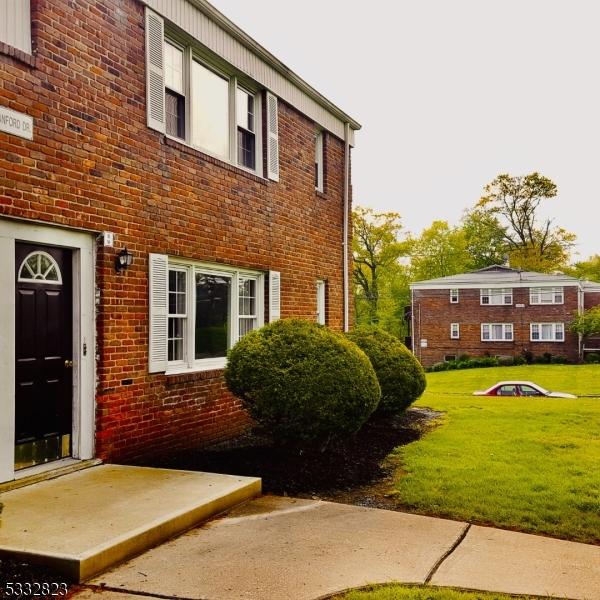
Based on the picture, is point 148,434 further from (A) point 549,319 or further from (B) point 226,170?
(A) point 549,319

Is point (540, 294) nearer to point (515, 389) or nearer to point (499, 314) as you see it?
point (499, 314)

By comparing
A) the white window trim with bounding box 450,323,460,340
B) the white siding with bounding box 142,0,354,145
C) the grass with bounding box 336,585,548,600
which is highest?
the white siding with bounding box 142,0,354,145

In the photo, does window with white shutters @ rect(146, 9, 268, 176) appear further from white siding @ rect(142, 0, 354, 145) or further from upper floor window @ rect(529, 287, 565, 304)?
upper floor window @ rect(529, 287, 565, 304)

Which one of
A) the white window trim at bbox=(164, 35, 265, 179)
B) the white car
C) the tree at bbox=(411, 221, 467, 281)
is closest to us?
the white window trim at bbox=(164, 35, 265, 179)

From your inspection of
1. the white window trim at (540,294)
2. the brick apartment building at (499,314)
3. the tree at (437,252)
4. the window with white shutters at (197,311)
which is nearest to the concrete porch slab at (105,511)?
the window with white shutters at (197,311)

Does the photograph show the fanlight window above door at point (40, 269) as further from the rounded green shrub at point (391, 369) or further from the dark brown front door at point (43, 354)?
the rounded green shrub at point (391, 369)

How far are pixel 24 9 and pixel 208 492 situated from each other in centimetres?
499

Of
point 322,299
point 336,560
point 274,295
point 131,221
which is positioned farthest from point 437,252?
point 336,560

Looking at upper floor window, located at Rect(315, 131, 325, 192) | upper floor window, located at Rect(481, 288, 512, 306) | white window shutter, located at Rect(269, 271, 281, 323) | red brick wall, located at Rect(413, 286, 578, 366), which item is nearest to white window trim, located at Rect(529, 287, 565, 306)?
red brick wall, located at Rect(413, 286, 578, 366)

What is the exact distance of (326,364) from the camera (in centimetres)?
723

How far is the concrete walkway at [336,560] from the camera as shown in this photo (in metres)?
3.81

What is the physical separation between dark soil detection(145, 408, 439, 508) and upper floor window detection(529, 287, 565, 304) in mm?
38614

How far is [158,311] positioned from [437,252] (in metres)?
52.9

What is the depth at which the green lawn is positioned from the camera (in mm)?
5535
